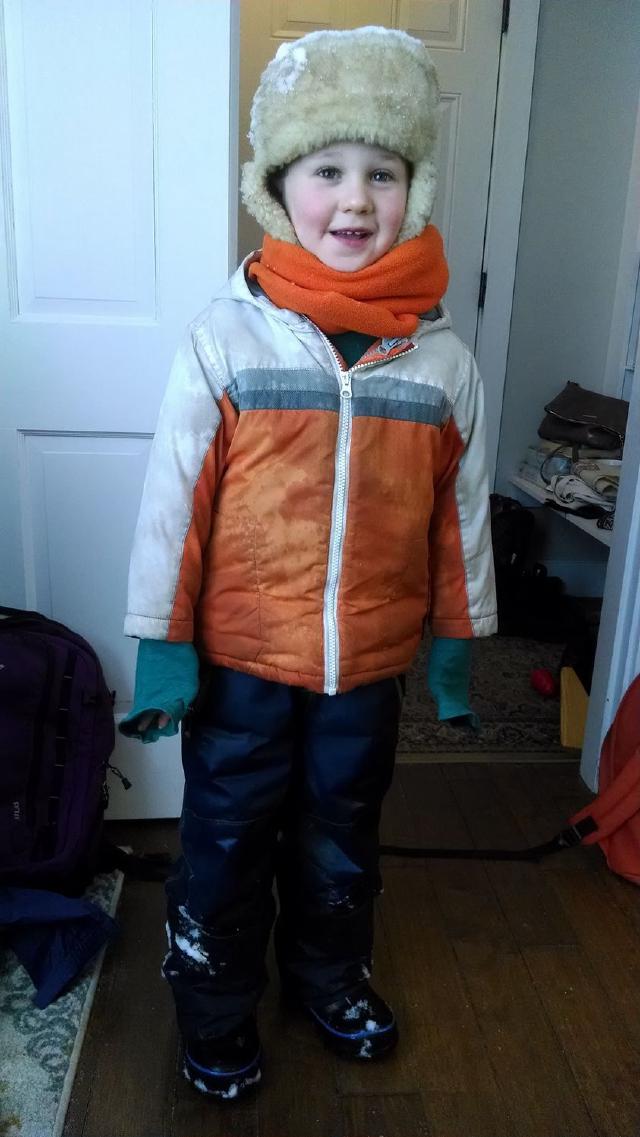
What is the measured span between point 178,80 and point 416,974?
1.42 metres

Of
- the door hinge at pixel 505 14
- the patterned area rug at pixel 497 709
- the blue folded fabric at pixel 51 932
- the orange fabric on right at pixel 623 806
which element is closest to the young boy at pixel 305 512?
the blue folded fabric at pixel 51 932

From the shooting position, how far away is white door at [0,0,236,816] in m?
1.34

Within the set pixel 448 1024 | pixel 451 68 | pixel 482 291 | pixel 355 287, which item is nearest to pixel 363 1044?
pixel 448 1024

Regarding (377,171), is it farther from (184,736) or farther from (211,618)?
(184,736)

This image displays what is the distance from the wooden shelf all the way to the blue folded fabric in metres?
1.50

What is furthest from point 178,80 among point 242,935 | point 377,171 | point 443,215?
point 443,215

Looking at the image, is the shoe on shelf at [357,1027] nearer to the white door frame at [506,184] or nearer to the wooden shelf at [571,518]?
the wooden shelf at [571,518]

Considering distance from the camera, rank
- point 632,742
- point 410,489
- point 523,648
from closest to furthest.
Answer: point 410,489
point 632,742
point 523,648

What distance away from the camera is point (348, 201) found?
0.99m

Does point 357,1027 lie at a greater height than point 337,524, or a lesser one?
lesser

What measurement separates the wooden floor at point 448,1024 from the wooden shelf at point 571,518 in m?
0.97

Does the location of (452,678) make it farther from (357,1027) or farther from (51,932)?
(51,932)

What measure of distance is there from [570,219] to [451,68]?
0.61 meters

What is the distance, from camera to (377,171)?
102cm
